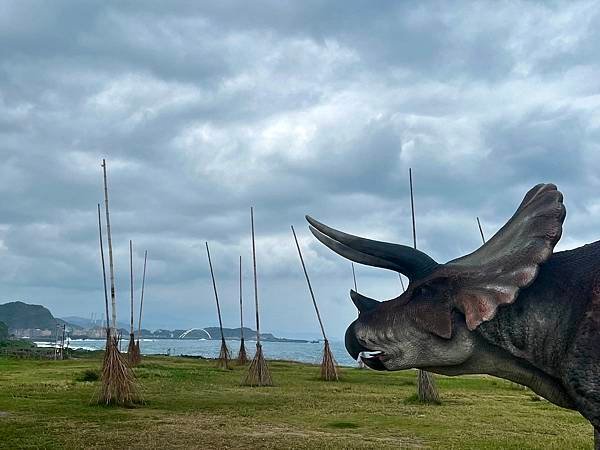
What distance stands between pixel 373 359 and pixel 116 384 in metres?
8.99

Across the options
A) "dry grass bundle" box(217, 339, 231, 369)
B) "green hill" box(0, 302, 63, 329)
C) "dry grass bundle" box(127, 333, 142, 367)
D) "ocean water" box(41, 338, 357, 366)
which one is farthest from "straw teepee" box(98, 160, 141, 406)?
"green hill" box(0, 302, 63, 329)

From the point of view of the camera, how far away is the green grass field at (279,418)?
796cm

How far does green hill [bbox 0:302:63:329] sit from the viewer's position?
12606 cm

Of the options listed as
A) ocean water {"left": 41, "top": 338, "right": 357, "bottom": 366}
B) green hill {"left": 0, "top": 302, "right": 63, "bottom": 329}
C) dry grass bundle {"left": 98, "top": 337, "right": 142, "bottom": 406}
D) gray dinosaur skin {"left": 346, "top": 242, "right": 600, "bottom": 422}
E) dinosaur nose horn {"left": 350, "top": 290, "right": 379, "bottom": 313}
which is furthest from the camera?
green hill {"left": 0, "top": 302, "right": 63, "bottom": 329}

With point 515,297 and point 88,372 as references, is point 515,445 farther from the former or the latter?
point 88,372

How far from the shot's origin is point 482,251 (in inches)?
122

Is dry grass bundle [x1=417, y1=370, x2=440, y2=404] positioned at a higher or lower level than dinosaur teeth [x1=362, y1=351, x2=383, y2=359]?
lower

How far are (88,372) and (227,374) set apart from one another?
13.5ft

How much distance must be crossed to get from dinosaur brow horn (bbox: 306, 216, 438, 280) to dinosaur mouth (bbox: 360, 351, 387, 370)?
38cm

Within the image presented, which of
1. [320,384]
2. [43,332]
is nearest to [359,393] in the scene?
[320,384]

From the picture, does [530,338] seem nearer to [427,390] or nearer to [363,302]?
[363,302]

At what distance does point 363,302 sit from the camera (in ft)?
10.4

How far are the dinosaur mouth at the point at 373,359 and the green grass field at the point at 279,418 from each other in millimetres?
4818

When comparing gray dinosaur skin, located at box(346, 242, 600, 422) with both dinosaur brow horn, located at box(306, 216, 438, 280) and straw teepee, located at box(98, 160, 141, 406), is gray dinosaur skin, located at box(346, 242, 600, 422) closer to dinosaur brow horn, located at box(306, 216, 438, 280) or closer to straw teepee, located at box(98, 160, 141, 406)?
dinosaur brow horn, located at box(306, 216, 438, 280)
